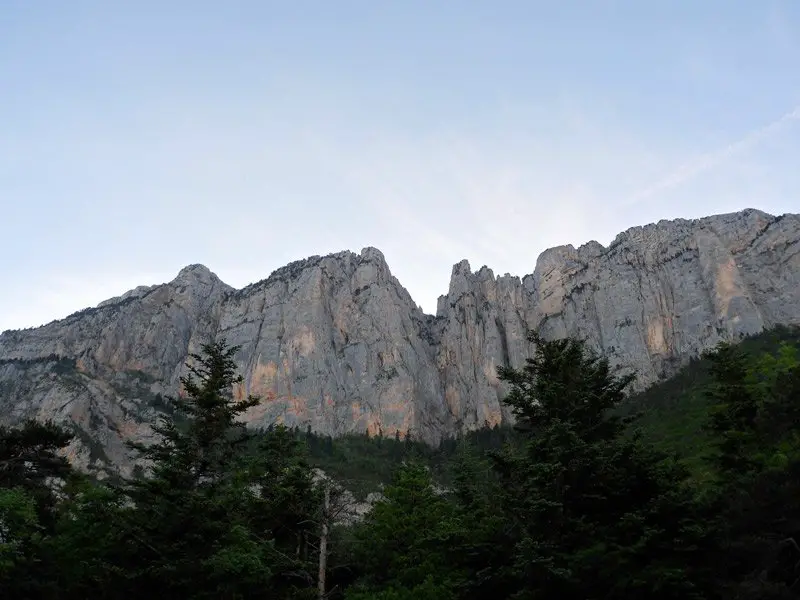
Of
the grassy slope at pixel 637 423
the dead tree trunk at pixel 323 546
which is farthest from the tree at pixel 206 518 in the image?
the grassy slope at pixel 637 423

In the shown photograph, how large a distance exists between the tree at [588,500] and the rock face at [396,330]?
404ft

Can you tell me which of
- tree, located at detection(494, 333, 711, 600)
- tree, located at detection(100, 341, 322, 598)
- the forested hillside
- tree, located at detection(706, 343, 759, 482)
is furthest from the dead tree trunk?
tree, located at detection(706, 343, 759, 482)

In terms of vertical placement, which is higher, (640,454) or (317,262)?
(317,262)

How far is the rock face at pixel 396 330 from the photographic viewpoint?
14088 centimetres

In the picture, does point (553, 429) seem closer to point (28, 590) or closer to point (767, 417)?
point (767, 417)

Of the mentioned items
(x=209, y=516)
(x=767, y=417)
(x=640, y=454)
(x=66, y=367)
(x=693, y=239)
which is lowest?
(x=209, y=516)

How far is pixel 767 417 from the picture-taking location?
74.9 feet

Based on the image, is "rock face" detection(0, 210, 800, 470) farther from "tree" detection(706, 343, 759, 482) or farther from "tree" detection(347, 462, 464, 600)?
"tree" detection(347, 462, 464, 600)

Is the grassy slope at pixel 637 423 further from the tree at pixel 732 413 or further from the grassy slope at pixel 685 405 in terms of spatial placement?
the tree at pixel 732 413

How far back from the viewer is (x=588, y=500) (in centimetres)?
1823

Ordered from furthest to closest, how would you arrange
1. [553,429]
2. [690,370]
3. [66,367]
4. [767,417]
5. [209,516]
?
1. [66,367]
2. [690,370]
3. [767,417]
4. [209,516]
5. [553,429]

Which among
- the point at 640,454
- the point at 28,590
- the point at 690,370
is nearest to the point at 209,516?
the point at 28,590

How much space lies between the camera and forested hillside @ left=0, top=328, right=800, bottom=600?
1552 cm

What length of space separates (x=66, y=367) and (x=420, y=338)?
9479cm
